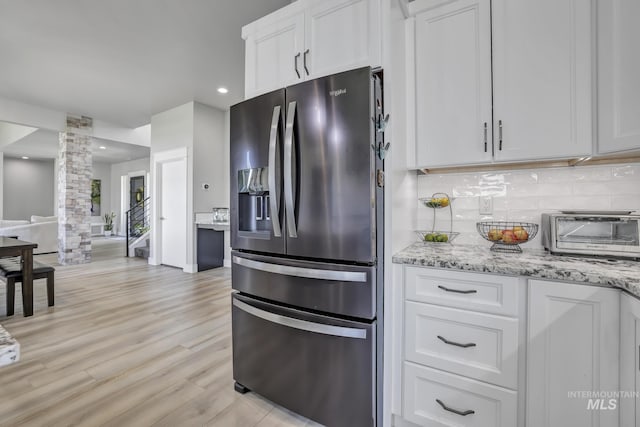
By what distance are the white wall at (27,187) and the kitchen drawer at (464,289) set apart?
Answer: 12.9 meters

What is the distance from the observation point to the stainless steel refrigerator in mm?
1338

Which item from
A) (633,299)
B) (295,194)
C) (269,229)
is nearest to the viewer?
(633,299)

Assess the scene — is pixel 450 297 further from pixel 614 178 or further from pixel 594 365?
pixel 614 178

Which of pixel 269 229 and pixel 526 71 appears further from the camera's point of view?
pixel 269 229

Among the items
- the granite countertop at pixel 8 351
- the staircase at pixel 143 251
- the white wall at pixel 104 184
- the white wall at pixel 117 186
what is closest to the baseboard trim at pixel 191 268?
the staircase at pixel 143 251

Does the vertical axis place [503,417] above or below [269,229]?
below

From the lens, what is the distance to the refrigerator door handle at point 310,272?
1.34 meters

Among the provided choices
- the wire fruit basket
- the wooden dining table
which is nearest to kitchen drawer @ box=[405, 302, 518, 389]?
the wire fruit basket

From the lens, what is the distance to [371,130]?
1.32 meters

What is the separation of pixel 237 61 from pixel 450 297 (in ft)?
12.1

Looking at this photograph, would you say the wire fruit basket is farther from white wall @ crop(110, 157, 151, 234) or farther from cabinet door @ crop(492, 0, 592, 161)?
white wall @ crop(110, 157, 151, 234)

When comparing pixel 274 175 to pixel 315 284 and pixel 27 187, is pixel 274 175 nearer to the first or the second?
pixel 315 284

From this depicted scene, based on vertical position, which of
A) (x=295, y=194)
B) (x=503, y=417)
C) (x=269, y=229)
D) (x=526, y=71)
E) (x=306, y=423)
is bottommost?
(x=306, y=423)

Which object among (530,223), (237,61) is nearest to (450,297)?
(530,223)
